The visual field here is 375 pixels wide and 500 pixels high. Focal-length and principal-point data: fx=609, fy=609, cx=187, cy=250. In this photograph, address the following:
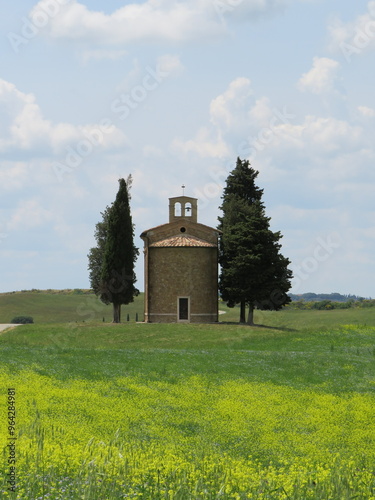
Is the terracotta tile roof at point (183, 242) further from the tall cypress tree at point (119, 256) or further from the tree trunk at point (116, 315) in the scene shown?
the tree trunk at point (116, 315)

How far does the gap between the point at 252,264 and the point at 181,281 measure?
23.1ft

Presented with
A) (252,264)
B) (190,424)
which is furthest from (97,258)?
(190,424)

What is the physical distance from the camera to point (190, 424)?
678 inches

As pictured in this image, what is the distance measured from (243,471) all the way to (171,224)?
49488 mm

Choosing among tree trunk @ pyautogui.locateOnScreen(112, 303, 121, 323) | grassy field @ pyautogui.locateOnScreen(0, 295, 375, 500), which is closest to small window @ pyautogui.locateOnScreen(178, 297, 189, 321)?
tree trunk @ pyautogui.locateOnScreen(112, 303, 121, 323)

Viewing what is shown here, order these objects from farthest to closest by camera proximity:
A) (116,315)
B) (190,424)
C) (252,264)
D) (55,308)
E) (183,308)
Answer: (55,308) → (116,315) → (183,308) → (252,264) → (190,424)

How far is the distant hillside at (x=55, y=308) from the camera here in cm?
9544

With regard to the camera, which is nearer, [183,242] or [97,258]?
[183,242]

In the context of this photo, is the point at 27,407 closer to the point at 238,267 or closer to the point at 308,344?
the point at 308,344

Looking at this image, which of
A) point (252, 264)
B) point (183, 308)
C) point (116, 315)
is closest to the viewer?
point (252, 264)

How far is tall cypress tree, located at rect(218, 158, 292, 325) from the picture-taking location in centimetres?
5756

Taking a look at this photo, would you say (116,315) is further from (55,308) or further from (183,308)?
(55,308)

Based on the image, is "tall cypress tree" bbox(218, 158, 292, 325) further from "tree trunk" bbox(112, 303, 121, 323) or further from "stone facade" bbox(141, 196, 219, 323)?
"tree trunk" bbox(112, 303, 121, 323)

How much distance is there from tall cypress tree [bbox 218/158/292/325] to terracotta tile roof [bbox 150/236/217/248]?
86.2 inches
